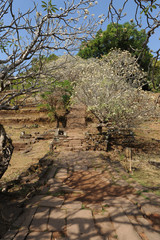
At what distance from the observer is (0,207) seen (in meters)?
2.79

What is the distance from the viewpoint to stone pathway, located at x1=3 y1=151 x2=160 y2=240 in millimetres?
2230

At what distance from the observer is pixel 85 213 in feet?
8.82

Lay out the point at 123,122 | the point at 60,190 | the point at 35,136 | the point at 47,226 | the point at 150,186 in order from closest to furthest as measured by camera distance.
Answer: the point at 47,226, the point at 60,190, the point at 150,186, the point at 123,122, the point at 35,136

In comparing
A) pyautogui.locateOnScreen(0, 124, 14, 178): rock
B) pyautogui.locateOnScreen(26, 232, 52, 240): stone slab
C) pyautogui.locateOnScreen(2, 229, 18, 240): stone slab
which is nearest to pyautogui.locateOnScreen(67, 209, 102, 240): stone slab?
pyautogui.locateOnScreen(26, 232, 52, 240): stone slab

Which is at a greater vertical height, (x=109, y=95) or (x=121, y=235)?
(x=109, y=95)

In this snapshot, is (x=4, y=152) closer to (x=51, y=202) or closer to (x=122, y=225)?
(x=51, y=202)

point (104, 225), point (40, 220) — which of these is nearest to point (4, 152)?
point (40, 220)

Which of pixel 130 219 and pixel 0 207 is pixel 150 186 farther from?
pixel 0 207

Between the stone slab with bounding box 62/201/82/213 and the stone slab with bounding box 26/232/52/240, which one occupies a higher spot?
the stone slab with bounding box 62/201/82/213

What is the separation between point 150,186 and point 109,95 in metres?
5.16

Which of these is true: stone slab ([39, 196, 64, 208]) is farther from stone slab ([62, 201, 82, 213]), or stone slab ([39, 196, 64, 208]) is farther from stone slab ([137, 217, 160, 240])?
stone slab ([137, 217, 160, 240])

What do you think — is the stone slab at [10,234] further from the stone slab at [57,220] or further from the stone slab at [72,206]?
the stone slab at [72,206]

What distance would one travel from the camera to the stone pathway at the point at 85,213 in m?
2.23

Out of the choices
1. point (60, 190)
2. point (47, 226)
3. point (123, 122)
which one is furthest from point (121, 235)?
point (123, 122)
